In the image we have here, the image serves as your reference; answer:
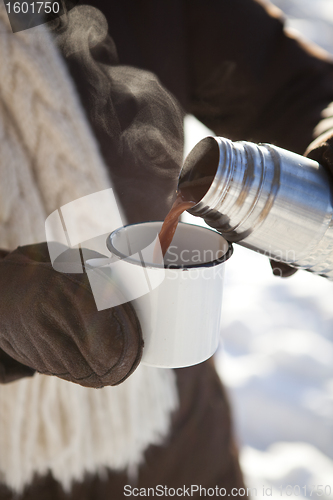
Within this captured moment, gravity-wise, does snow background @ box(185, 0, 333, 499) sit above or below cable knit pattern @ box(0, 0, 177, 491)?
below

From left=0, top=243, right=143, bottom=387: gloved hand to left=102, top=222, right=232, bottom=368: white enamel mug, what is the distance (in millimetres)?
14

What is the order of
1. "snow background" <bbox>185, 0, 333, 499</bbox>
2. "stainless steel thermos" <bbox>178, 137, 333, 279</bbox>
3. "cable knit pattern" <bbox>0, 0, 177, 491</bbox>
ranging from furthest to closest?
"snow background" <bbox>185, 0, 333, 499</bbox>
"cable knit pattern" <bbox>0, 0, 177, 491</bbox>
"stainless steel thermos" <bbox>178, 137, 333, 279</bbox>

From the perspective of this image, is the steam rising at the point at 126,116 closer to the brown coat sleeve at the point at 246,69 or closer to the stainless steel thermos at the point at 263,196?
the brown coat sleeve at the point at 246,69

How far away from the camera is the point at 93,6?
0.46 m

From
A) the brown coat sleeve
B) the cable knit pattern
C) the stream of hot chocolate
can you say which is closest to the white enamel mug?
the stream of hot chocolate

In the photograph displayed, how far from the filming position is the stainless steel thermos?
10.6 inches

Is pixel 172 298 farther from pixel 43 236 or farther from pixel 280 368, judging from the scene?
pixel 280 368

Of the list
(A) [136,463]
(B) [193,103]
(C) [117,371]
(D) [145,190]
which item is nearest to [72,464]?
(A) [136,463]

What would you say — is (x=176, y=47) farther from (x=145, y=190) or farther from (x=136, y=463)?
(x=136, y=463)

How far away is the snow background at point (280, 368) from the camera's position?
669 mm

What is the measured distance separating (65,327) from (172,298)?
0.10 metres

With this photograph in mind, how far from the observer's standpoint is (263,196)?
0.91 feet

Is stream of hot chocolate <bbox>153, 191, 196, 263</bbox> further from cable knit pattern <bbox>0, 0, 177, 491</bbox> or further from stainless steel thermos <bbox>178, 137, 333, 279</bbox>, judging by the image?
cable knit pattern <bbox>0, 0, 177, 491</bbox>

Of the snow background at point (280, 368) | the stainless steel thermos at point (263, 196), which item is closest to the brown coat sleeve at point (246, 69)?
the snow background at point (280, 368)
